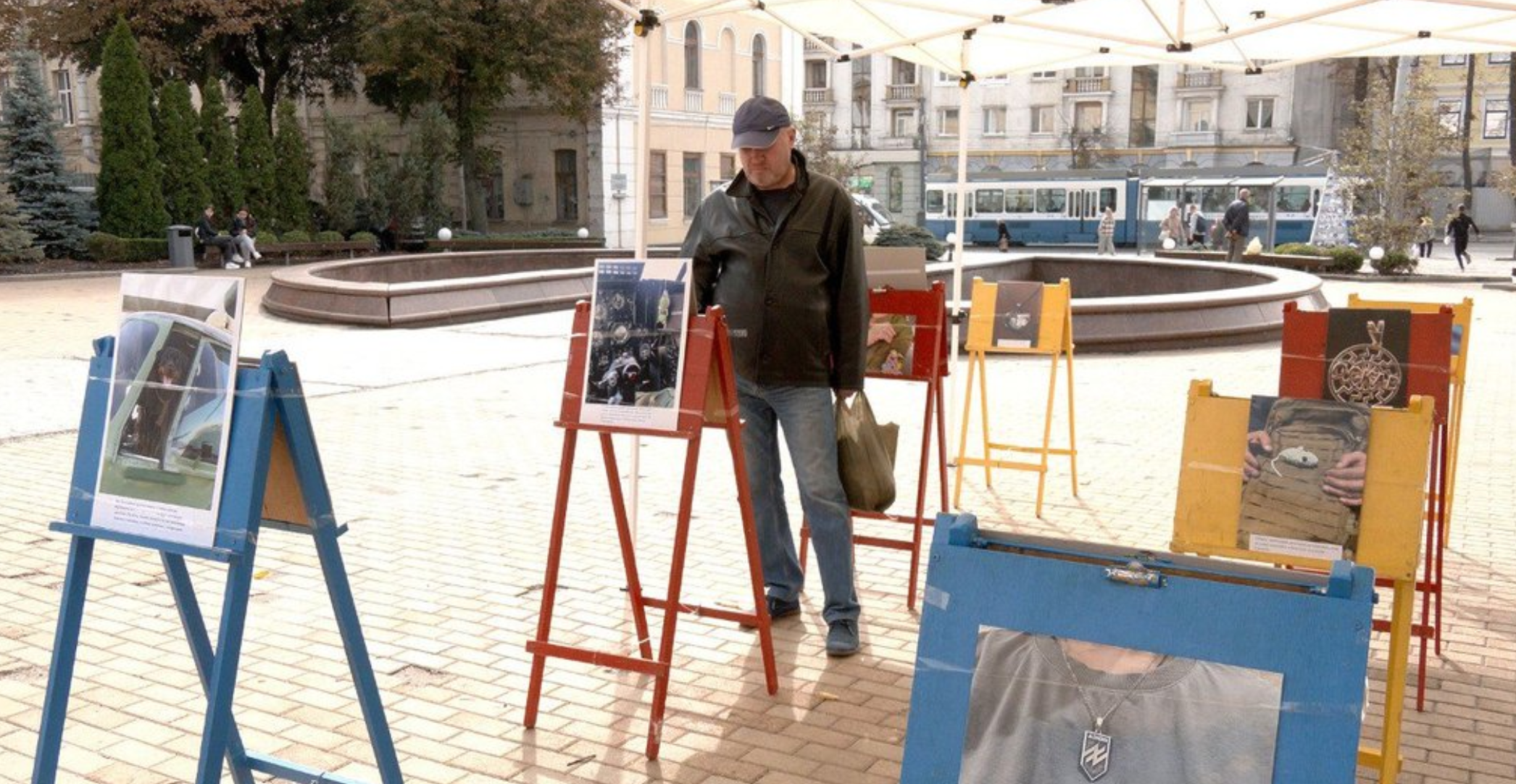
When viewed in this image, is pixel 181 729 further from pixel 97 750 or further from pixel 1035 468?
pixel 1035 468

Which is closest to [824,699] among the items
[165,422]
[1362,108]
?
[165,422]

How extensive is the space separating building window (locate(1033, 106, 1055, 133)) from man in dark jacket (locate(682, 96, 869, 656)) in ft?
201

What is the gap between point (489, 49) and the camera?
3706cm

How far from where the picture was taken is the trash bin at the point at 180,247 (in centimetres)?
3031

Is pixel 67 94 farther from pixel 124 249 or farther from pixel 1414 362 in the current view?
pixel 1414 362

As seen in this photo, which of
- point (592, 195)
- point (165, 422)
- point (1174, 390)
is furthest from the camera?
point (592, 195)

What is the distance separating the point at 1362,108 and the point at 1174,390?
22443mm

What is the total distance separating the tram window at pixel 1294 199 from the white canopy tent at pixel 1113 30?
3469 cm

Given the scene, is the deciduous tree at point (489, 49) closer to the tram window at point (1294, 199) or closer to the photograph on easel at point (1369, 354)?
the tram window at point (1294, 199)

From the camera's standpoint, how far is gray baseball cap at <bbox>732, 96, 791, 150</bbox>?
4633mm

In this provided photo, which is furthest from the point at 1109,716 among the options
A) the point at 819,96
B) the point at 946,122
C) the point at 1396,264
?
the point at 819,96

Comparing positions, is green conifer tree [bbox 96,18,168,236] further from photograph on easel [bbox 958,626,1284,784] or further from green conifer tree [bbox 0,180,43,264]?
photograph on easel [bbox 958,626,1284,784]

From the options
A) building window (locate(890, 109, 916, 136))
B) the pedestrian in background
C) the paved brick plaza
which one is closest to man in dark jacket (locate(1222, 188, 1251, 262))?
the pedestrian in background

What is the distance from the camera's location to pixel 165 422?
3.28 metres
